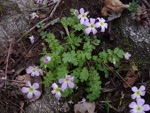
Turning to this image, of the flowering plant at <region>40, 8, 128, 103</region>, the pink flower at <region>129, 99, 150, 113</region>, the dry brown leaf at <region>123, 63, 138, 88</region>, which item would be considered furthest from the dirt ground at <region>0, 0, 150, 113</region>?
the pink flower at <region>129, 99, 150, 113</region>

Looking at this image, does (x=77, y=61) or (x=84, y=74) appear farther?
(x=77, y=61)

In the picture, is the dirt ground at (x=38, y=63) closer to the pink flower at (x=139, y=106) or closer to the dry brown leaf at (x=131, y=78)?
the dry brown leaf at (x=131, y=78)

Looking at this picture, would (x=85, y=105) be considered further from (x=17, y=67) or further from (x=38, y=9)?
(x=38, y=9)

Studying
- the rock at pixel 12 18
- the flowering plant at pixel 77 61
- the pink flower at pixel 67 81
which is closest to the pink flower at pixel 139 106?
the flowering plant at pixel 77 61

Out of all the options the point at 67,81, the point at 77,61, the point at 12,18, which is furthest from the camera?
the point at 12,18

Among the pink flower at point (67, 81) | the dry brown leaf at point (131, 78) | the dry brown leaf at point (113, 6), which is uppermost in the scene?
the dry brown leaf at point (113, 6)

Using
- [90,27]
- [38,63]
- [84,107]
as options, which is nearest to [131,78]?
[84,107]

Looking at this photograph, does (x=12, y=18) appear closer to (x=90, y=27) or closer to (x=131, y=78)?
(x=90, y=27)
